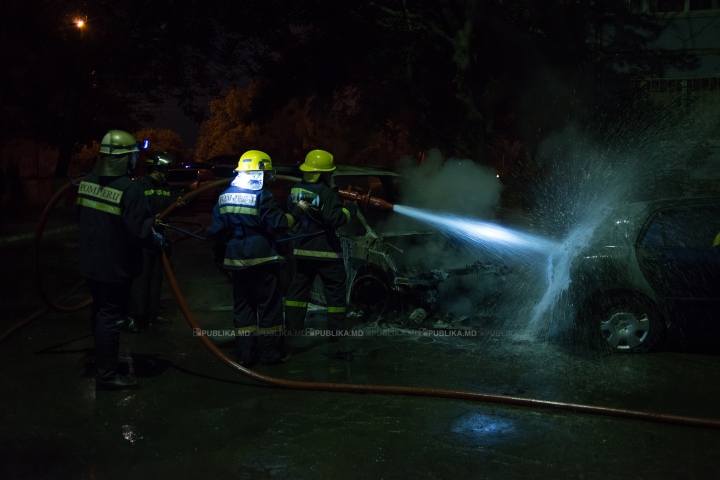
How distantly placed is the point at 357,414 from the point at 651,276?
3.06 m

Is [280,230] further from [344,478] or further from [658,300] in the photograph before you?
[658,300]

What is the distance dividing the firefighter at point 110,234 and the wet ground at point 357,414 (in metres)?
0.42

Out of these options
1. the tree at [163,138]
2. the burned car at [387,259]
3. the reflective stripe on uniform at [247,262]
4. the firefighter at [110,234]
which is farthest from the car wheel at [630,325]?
the tree at [163,138]

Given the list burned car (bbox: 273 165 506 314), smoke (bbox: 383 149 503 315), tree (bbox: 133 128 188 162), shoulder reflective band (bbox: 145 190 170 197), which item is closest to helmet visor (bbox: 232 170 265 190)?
burned car (bbox: 273 165 506 314)

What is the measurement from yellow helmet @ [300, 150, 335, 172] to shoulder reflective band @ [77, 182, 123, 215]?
187 cm

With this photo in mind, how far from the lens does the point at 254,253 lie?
19.1 ft

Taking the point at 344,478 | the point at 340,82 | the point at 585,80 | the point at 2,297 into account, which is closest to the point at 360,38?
the point at 340,82

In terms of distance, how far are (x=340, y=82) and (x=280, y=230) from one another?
13555 mm

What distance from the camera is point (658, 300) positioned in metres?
6.09

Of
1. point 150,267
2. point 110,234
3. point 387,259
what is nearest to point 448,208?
point 387,259

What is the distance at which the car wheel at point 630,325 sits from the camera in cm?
616

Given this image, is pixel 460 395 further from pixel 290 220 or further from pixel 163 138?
pixel 163 138

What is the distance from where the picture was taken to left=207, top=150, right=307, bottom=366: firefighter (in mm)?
5832

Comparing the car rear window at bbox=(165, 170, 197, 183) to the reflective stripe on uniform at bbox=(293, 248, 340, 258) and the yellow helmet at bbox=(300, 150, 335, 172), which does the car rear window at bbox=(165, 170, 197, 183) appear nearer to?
the yellow helmet at bbox=(300, 150, 335, 172)
